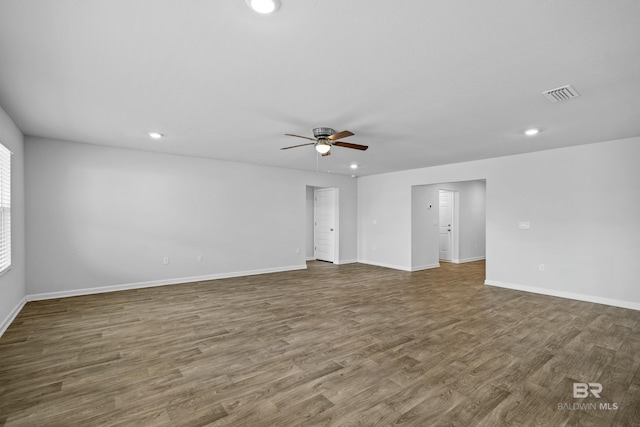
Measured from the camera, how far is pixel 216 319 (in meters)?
3.85

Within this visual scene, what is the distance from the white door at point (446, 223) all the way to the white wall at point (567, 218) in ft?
7.99

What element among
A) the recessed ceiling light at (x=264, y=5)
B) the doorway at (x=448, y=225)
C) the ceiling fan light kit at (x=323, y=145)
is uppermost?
the recessed ceiling light at (x=264, y=5)

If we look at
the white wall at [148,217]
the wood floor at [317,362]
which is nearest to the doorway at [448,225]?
the wood floor at [317,362]

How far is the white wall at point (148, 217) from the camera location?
4.72 metres

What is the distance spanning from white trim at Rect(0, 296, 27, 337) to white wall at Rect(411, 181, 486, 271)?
7.14m

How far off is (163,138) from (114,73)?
2174 millimetres

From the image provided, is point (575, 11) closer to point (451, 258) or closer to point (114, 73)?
point (114, 73)

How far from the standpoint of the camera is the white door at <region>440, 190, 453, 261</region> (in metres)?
8.80

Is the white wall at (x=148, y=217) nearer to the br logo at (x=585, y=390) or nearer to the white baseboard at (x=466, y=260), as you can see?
the white baseboard at (x=466, y=260)

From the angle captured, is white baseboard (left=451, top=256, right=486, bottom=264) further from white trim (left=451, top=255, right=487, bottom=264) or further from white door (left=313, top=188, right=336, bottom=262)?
white door (left=313, top=188, right=336, bottom=262)

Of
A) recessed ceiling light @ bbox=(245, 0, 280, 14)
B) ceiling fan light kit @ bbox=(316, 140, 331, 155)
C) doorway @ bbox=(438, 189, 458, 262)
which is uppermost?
recessed ceiling light @ bbox=(245, 0, 280, 14)

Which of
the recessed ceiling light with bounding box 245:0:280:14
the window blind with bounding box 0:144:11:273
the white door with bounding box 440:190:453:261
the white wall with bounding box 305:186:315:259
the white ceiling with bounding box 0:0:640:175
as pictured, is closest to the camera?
the recessed ceiling light with bounding box 245:0:280:14

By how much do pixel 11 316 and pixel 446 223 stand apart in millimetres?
9277

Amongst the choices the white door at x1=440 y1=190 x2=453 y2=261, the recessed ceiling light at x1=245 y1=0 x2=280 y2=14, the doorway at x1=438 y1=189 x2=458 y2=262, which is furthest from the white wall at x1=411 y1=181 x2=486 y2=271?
the recessed ceiling light at x1=245 y1=0 x2=280 y2=14
